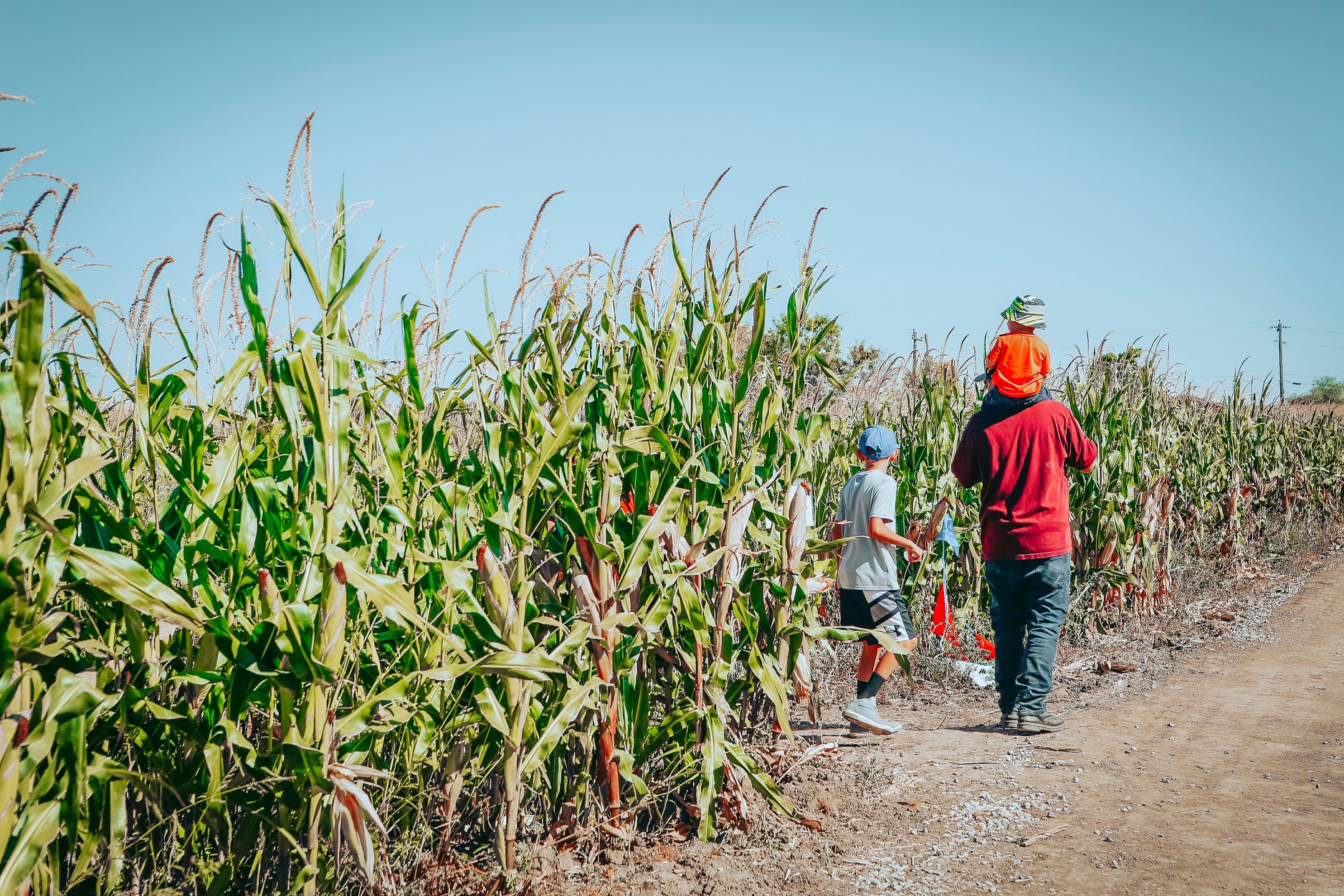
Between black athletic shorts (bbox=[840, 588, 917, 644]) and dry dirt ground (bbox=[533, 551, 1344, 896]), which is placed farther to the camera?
black athletic shorts (bbox=[840, 588, 917, 644])

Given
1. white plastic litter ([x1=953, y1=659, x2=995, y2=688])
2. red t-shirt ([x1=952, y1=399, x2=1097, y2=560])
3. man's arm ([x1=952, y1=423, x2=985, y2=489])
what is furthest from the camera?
white plastic litter ([x1=953, y1=659, x2=995, y2=688])

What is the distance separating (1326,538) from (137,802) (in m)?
14.8

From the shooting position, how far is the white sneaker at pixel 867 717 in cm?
463

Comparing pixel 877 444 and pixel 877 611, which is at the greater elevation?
pixel 877 444

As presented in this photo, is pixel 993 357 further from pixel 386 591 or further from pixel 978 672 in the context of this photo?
pixel 386 591

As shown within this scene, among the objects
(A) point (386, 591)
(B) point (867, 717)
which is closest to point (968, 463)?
(B) point (867, 717)

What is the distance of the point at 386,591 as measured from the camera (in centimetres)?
218

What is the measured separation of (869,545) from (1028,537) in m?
0.91

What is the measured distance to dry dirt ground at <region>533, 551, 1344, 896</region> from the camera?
2986 mm

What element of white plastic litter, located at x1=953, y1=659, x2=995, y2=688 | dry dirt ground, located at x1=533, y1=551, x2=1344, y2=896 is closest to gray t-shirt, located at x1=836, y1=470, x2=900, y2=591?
dry dirt ground, located at x1=533, y1=551, x2=1344, y2=896

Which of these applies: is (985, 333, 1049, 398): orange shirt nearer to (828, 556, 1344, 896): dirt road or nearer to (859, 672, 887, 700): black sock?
(859, 672, 887, 700): black sock

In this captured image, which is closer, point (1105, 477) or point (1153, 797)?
point (1153, 797)

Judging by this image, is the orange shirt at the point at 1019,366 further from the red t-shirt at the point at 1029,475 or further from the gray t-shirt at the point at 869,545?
the gray t-shirt at the point at 869,545

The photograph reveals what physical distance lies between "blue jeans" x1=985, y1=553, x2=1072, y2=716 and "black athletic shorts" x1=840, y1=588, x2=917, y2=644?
62 cm
